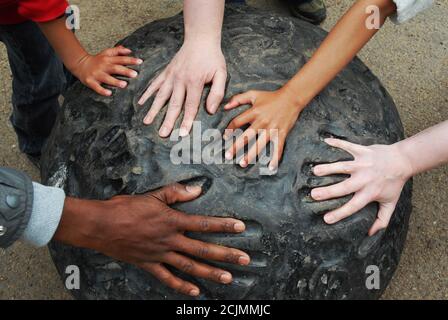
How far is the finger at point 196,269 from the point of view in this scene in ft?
4.76

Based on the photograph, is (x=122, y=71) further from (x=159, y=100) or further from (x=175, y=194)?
(x=175, y=194)

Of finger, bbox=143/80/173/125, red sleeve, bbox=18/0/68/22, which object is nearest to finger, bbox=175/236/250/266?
finger, bbox=143/80/173/125

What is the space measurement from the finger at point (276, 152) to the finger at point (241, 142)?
54 mm

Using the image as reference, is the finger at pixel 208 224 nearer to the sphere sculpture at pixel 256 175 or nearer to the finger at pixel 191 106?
the sphere sculpture at pixel 256 175

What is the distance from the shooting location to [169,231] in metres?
1.43

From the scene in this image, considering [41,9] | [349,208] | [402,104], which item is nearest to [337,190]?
[349,208]

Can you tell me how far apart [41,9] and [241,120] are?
2.54 ft

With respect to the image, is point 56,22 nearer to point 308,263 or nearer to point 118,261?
point 118,261

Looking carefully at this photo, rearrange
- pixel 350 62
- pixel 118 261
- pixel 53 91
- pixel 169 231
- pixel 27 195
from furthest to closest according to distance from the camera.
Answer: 1. pixel 53 91
2. pixel 350 62
3. pixel 118 261
4. pixel 169 231
5. pixel 27 195

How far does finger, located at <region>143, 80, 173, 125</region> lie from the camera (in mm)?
1587

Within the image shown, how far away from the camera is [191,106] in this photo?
5.16 feet

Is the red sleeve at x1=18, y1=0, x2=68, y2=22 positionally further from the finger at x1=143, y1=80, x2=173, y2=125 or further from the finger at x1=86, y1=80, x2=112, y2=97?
the finger at x1=143, y1=80, x2=173, y2=125
